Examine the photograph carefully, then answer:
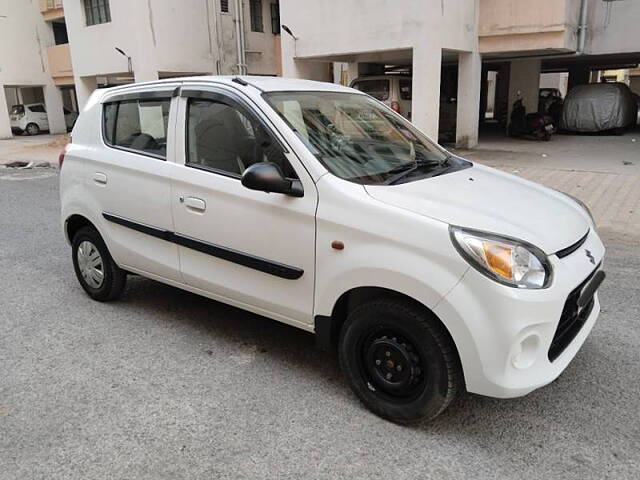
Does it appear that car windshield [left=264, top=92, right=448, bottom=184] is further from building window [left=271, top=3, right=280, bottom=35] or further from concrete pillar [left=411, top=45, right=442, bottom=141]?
building window [left=271, top=3, right=280, bottom=35]

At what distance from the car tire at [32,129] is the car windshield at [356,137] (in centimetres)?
3013

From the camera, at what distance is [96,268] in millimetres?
4715

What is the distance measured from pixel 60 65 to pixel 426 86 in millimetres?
22263

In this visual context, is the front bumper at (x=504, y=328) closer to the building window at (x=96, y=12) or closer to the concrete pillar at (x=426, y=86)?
the concrete pillar at (x=426, y=86)

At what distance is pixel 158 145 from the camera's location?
4016 mm

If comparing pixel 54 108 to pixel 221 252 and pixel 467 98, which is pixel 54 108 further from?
pixel 221 252

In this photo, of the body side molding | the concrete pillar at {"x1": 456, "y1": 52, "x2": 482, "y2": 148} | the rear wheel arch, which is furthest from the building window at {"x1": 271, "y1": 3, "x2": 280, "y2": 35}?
the body side molding

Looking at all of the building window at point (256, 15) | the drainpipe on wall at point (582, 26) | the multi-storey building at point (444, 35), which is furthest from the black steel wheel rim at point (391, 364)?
the building window at point (256, 15)

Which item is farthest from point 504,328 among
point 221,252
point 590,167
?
point 590,167

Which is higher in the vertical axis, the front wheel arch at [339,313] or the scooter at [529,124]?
the front wheel arch at [339,313]

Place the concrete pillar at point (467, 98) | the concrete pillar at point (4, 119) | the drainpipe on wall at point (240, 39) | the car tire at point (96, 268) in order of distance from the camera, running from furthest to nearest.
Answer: the concrete pillar at point (4, 119), the drainpipe on wall at point (240, 39), the concrete pillar at point (467, 98), the car tire at point (96, 268)

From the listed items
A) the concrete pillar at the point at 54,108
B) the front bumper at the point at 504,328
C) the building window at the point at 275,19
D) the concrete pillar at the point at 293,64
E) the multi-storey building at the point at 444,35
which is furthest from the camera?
the concrete pillar at the point at 54,108

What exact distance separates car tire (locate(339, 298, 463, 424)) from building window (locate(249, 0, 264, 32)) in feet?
75.6

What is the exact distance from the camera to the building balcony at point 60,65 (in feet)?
91.9
